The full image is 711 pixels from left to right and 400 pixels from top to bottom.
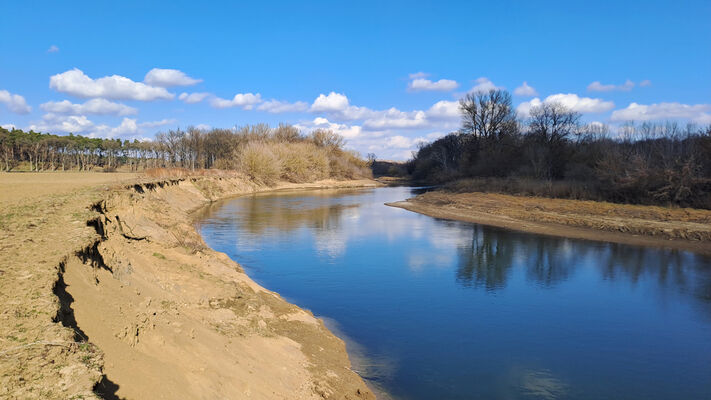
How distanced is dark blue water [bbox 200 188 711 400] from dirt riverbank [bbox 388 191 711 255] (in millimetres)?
2340

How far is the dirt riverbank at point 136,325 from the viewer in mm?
4496

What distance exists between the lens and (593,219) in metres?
27.6

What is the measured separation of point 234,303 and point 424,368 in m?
4.13

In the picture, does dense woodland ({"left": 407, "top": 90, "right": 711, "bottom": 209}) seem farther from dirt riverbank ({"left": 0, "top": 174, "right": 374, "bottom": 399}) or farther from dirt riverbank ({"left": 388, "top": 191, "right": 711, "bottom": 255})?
dirt riverbank ({"left": 0, "top": 174, "right": 374, "bottom": 399})

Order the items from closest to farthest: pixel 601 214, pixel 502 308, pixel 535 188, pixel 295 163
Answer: pixel 502 308 < pixel 601 214 < pixel 535 188 < pixel 295 163

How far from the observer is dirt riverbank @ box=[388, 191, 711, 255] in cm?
2327

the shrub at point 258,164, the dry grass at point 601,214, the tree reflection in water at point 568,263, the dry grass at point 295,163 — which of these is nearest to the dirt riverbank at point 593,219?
the dry grass at point 601,214

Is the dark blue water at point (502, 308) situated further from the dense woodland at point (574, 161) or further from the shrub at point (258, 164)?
the shrub at point (258, 164)

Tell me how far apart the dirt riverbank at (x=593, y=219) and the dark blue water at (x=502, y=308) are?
7.68 ft

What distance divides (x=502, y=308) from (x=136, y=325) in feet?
32.8

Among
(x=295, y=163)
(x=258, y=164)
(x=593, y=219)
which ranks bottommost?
(x=593, y=219)

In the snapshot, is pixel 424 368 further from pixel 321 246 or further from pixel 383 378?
pixel 321 246

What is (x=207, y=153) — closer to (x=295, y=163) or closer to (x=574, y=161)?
(x=295, y=163)

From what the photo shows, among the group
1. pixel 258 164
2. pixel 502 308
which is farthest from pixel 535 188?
pixel 258 164
